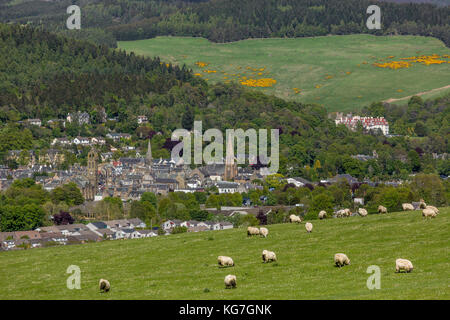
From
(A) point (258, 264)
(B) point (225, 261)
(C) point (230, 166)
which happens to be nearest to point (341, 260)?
(A) point (258, 264)

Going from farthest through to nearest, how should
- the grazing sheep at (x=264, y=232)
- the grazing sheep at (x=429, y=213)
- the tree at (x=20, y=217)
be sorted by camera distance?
the tree at (x=20, y=217)
the grazing sheep at (x=264, y=232)
the grazing sheep at (x=429, y=213)

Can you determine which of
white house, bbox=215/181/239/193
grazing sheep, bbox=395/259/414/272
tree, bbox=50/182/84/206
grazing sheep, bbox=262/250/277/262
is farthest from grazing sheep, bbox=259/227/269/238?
white house, bbox=215/181/239/193

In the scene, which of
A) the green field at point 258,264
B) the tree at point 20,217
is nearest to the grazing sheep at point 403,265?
the green field at point 258,264

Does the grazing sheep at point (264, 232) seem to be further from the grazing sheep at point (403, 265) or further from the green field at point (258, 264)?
the grazing sheep at point (403, 265)

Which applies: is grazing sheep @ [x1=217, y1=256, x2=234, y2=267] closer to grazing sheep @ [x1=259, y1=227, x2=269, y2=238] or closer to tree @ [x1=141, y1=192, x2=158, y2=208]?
grazing sheep @ [x1=259, y1=227, x2=269, y2=238]
